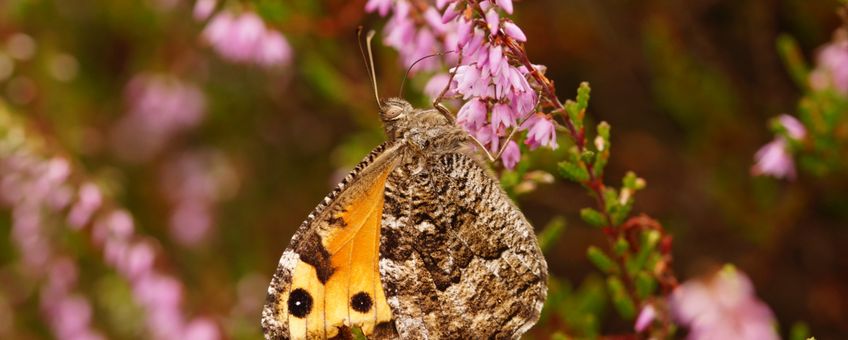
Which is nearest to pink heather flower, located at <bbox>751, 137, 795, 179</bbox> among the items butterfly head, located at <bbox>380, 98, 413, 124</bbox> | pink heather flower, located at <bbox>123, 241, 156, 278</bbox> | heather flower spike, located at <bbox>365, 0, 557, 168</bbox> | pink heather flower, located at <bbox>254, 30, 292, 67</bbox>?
heather flower spike, located at <bbox>365, 0, 557, 168</bbox>

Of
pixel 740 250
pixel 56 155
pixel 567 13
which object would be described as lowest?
pixel 740 250

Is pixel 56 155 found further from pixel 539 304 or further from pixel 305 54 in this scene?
pixel 539 304

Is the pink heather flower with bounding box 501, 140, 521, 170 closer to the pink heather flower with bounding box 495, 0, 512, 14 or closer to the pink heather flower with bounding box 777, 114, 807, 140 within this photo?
the pink heather flower with bounding box 495, 0, 512, 14

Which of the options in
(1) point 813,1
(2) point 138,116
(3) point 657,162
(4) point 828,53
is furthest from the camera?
(2) point 138,116

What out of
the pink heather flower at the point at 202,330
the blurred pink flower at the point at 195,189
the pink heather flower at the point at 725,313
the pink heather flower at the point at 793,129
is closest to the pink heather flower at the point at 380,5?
the pink heather flower at the point at 725,313

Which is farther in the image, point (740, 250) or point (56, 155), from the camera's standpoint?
point (740, 250)

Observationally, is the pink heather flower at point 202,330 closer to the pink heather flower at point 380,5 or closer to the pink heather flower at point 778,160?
the pink heather flower at point 380,5

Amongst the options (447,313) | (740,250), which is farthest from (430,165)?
(740,250)
